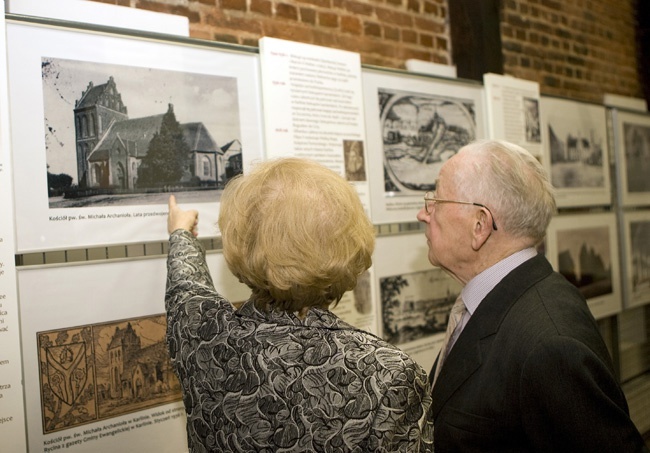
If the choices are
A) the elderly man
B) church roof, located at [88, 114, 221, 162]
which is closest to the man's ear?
the elderly man

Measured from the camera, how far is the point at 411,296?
302cm

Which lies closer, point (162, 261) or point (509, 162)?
point (509, 162)

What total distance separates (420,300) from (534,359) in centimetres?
152

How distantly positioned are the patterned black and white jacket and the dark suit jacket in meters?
0.37

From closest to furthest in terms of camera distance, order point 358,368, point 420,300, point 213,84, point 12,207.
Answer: point 358,368 → point 12,207 → point 213,84 → point 420,300

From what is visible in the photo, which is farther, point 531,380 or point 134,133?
point 134,133

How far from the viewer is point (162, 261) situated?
2.12 m

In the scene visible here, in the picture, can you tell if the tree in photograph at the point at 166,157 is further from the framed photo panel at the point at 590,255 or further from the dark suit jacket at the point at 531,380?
the framed photo panel at the point at 590,255

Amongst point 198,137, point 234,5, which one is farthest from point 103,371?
point 234,5

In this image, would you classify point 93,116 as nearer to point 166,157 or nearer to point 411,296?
point 166,157

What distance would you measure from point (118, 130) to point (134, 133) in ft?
0.19

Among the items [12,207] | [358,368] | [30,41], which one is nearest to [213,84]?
[30,41]

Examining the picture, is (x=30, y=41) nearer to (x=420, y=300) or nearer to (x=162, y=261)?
(x=162, y=261)

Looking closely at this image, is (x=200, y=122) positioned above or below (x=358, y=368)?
above
